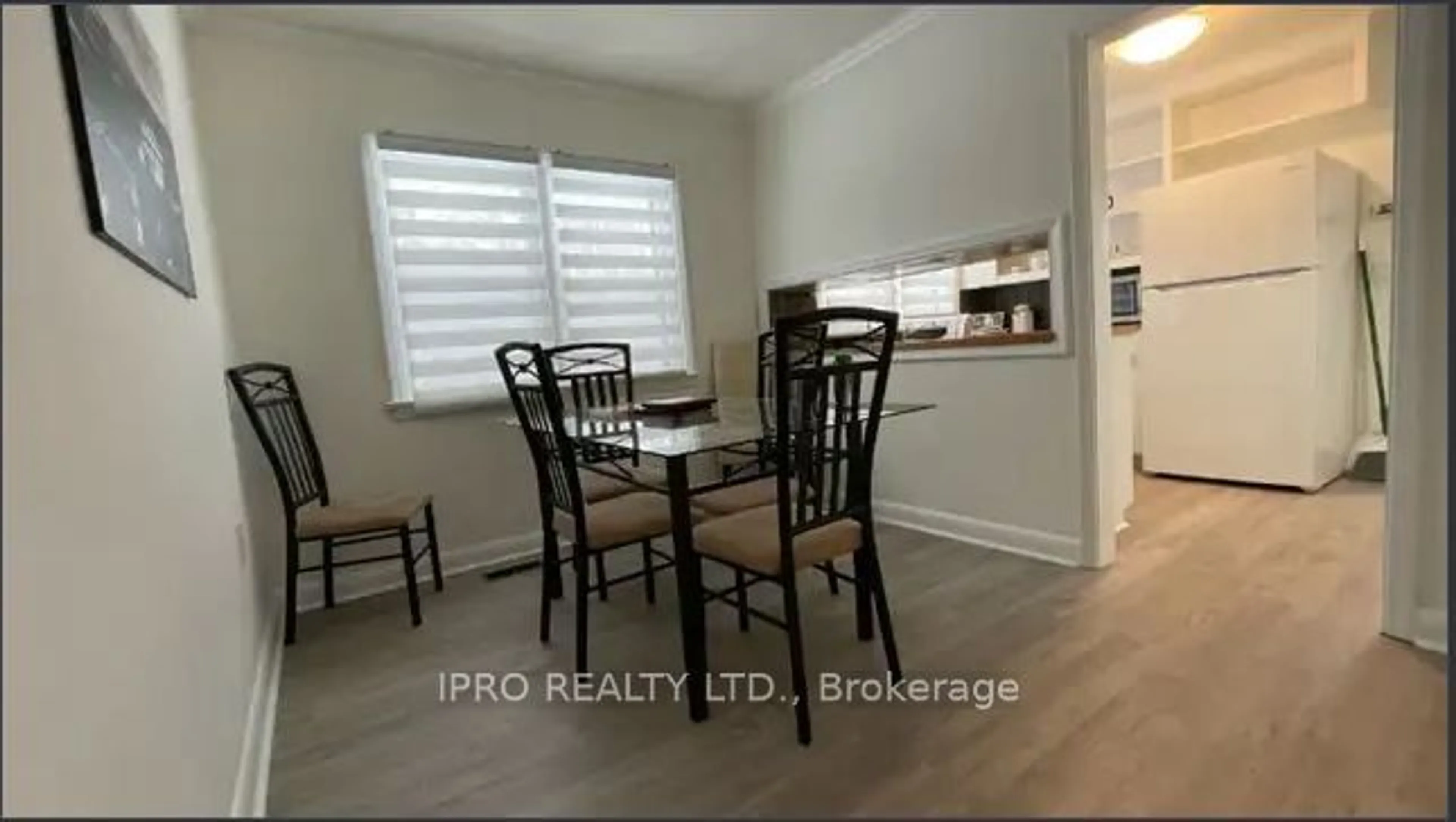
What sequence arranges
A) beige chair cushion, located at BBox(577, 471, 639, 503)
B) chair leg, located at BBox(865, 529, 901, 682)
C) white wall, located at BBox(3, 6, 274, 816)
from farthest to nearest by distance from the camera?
beige chair cushion, located at BBox(577, 471, 639, 503) → chair leg, located at BBox(865, 529, 901, 682) → white wall, located at BBox(3, 6, 274, 816)

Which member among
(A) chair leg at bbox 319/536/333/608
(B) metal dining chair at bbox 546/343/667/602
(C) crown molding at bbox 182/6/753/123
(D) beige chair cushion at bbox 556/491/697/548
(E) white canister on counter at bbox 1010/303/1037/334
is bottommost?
(A) chair leg at bbox 319/536/333/608

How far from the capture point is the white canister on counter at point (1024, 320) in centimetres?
248

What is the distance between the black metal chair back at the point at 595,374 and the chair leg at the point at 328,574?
0.91 metres

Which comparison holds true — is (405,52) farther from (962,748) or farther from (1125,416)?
(1125,416)

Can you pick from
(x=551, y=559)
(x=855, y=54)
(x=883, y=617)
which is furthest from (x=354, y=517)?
(x=855, y=54)

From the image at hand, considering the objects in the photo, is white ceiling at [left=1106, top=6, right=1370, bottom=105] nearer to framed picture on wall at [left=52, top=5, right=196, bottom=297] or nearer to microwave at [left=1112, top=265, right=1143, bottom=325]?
microwave at [left=1112, top=265, right=1143, bottom=325]

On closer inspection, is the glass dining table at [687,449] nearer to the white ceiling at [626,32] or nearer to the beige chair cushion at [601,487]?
the beige chair cushion at [601,487]

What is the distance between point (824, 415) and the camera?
1.45m

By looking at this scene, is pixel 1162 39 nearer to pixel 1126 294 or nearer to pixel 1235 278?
pixel 1235 278

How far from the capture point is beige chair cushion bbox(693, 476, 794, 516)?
1910 millimetres

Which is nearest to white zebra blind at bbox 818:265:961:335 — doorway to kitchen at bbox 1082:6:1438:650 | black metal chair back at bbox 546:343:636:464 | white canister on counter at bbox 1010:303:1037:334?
white canister on counter at bbox 1010:303:1037:334

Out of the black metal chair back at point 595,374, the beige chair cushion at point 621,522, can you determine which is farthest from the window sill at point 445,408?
the beige chair cushion at point 621,522

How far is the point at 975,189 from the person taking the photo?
7.61ft

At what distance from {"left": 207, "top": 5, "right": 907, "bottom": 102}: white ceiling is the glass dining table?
79cm
